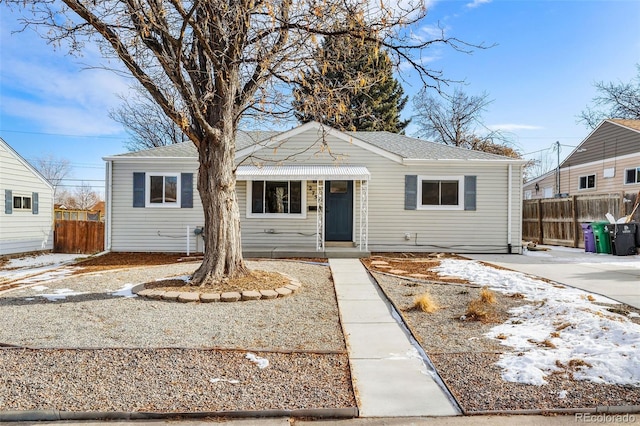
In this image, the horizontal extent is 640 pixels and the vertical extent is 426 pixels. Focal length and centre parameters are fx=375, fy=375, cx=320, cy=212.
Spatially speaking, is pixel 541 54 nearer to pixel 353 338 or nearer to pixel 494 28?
pixel 494 28

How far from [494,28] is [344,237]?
270 inches

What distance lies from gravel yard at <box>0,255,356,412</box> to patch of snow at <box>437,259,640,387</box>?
1.65 meters

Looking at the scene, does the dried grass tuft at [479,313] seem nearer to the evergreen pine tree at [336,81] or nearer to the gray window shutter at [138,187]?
the evergreen pine tree at [336,81]

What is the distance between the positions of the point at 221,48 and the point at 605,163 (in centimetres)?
1795

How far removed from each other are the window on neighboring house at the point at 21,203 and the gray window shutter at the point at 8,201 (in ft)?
0.62

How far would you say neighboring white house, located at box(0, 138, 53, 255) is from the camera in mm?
12398

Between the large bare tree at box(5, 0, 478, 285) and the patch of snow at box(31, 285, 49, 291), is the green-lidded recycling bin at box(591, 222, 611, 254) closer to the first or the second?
the large bare tree at box(5, 0, 478, 285)

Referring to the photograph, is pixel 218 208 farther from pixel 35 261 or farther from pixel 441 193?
pixel 35 261

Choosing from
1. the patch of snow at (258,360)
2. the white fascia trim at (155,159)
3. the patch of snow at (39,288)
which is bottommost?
the patch of snow at (258,360)

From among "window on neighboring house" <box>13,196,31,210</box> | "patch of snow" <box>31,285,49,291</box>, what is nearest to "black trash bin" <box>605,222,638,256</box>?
"patch of snow" <box>31,285,49,291</box>

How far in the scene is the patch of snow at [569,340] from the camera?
3164 millimetres

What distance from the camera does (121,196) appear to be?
11.8 meters

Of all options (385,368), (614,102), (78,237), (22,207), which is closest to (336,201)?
(385,368)

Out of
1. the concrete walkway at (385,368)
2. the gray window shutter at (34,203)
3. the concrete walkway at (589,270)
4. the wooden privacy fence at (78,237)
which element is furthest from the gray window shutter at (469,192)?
the gray window shutter at (34,203)
